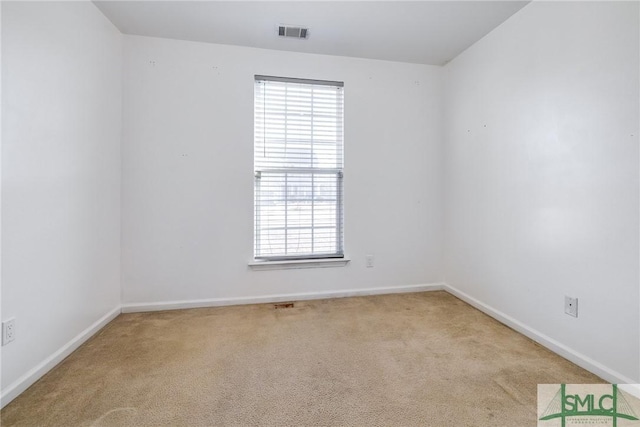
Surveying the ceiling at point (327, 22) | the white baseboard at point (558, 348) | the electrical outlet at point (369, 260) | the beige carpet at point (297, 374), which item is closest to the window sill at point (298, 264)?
the electrical outlet at point (369, 260)

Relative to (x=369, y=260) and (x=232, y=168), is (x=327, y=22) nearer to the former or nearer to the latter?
(x=232, y=168)

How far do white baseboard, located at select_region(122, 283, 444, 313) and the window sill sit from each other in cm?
28

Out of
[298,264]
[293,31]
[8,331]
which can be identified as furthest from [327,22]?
[8,331]

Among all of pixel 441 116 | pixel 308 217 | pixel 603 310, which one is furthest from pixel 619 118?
pixel 308 217

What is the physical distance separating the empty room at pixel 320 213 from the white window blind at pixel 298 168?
0.02m

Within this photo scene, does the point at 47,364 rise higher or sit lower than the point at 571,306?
lower

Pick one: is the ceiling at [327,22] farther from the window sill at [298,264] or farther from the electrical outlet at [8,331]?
the electrical outlet at [8,331]

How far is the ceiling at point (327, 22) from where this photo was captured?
218cm

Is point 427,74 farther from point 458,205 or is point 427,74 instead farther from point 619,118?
point 619,118

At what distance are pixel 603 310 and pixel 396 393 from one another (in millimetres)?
1348

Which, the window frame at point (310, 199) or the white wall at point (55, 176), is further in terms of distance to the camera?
the window frame at point (310, 199)

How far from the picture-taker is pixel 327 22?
2.38 m

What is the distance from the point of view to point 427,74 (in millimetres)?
3201

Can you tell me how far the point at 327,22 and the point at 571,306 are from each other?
2.75 m
